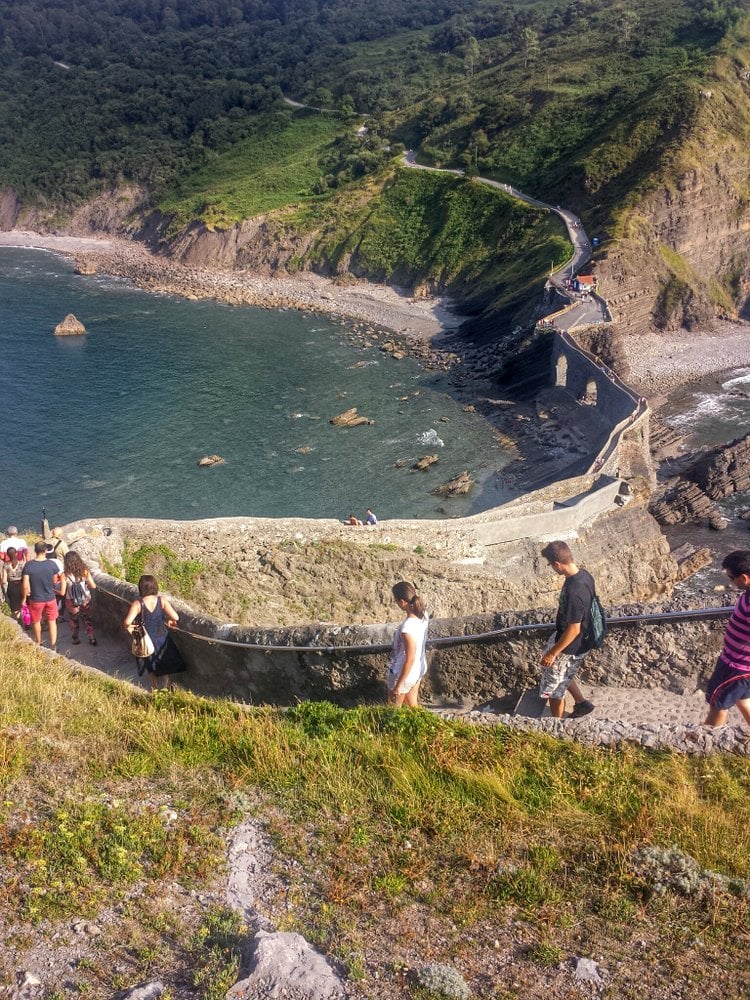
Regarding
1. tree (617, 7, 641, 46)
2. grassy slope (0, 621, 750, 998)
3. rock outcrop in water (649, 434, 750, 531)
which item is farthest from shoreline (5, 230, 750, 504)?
tree (617, 7, 641, 46)

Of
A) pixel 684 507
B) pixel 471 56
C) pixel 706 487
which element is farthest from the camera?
pixel 471 56

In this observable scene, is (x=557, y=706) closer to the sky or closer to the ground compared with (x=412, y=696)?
closer to the ground

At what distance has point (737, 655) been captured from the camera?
7410 mm

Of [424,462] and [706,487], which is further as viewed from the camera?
[424,462]

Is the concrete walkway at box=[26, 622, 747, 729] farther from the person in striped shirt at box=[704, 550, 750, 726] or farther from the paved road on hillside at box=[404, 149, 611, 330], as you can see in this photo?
the paved road on hillside at box=[404, 149, 611, 330]

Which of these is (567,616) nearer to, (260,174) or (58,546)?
(58,546)

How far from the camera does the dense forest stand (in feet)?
235

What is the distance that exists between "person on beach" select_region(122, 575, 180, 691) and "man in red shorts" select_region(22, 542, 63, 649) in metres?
2.10

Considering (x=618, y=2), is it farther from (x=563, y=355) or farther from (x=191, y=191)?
(x=563, y=355)

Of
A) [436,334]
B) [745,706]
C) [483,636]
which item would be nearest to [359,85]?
[436,334]

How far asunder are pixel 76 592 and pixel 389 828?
7.69 meters

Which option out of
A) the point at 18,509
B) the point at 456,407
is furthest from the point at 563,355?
the point at 18,509

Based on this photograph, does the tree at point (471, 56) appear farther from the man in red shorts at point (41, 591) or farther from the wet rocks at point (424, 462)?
the man in red shorts at point (41, 591)

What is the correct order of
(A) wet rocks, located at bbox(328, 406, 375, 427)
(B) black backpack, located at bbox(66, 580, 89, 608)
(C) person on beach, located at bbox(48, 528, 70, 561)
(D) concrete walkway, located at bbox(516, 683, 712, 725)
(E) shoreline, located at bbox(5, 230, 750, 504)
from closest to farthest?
(D) concrete walkway, located at bbox(516, 683, 712, 725) → (B) black backpack, located at bbox(66, 580, 89, 608) → (C) person on beach, located at bbox(48, 528, 70, 561) → (E) shoreline, located at bbox(5, 230, 750, 504) → (A) wet rocks, located at bbox(328, 406, 375, 427)
